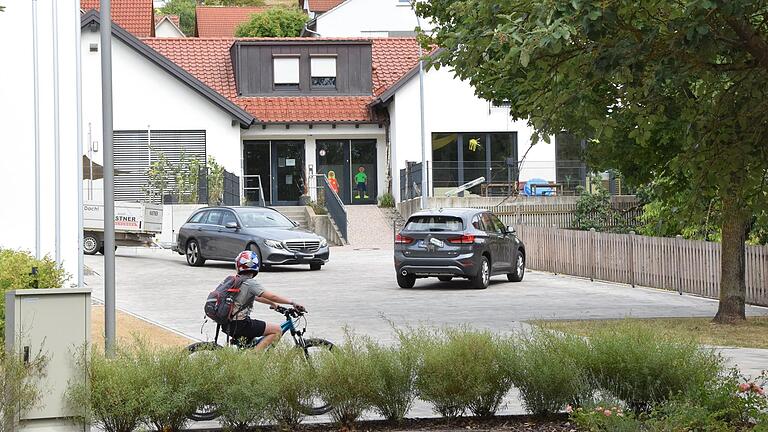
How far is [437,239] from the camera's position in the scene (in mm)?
25234

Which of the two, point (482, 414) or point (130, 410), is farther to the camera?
point (482, 414)

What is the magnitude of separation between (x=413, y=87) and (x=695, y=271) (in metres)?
23.5

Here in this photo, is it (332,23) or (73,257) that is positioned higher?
(332,23)

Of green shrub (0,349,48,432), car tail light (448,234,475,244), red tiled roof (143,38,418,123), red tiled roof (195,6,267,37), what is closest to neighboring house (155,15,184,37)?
red tiled roof (195,6,267,37)

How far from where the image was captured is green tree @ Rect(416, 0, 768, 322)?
358 inches

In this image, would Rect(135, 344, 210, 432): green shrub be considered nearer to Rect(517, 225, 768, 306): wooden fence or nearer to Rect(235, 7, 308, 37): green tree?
Rect(517, 225, 768, 306): wooden fence

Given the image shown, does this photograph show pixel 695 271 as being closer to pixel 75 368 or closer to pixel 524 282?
pixel 524 282

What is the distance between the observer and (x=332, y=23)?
230ft

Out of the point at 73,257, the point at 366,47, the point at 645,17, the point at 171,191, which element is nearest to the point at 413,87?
the point at 366,47

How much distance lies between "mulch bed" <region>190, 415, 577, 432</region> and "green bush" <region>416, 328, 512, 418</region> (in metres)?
0.09

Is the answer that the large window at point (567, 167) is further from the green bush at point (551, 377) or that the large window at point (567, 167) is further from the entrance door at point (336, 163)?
the green bush at point (551, 377)

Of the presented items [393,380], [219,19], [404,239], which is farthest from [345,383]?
[219,19]

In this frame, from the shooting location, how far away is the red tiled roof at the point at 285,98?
156 feet

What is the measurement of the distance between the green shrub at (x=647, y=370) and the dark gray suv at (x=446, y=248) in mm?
14958
